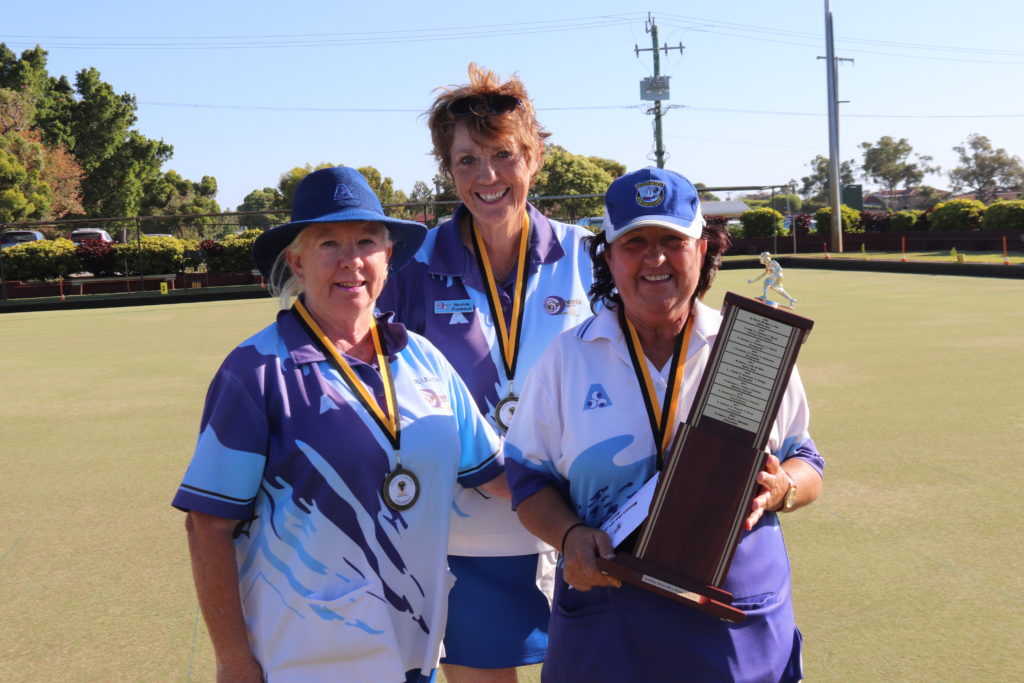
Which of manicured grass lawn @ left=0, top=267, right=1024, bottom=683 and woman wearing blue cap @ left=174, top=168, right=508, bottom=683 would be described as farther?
manicured grass lawn @ left=0, top=267, right=1024, bottom=683

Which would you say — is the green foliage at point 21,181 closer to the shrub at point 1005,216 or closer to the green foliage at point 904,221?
the green foliage at point 904,221

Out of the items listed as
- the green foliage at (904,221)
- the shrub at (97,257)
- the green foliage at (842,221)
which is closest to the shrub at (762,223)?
the green foliage at (842,221)

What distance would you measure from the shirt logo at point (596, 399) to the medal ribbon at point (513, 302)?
2.75 ft

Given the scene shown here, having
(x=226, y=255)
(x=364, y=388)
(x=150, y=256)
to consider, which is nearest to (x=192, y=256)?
(x=150, y=256)

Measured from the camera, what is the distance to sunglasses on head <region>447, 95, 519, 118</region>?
294 cm

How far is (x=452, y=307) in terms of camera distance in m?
2.93

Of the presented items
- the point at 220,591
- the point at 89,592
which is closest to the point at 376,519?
the point at 220,591

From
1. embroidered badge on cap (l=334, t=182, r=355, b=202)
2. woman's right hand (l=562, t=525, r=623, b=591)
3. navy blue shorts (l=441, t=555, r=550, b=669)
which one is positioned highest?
embroidered badge on cap (l=334, t=182, r=355, b=202)

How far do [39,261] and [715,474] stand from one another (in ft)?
91.6

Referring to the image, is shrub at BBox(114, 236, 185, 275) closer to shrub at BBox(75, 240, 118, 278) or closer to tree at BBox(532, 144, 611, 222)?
shrub at BBox(75, 240, 118, 278)

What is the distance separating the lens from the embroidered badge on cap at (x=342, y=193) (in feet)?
7.39

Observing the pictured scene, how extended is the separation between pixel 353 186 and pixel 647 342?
2.57 ft

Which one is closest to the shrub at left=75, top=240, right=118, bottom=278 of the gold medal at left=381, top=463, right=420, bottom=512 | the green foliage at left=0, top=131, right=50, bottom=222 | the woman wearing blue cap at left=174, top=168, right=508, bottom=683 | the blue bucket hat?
the green foliage at left=0, top=131, right=50, bottom=222

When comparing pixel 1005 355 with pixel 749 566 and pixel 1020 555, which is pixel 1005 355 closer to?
pixel 1020 555
